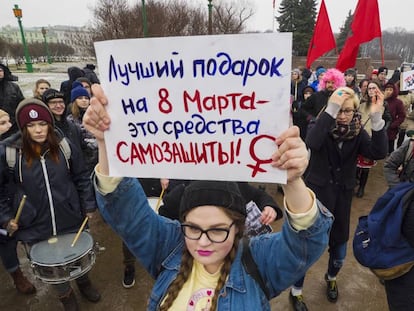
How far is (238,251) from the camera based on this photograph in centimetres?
134

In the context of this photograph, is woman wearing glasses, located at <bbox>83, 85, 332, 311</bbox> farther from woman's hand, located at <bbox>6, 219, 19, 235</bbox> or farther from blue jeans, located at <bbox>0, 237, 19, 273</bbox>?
blue jeans, located at <bbox>0, 237, 19, 273</bbox>

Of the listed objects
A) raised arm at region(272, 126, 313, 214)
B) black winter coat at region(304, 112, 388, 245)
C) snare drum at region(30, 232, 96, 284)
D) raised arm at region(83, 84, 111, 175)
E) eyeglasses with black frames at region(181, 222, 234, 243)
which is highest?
raised arm at region(83, 84, 111, 175)

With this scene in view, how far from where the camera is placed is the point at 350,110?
98.7 inches

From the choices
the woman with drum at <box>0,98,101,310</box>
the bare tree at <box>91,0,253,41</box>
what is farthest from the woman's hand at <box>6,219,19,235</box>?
the bare tree at <box>91,0,253,41</box>

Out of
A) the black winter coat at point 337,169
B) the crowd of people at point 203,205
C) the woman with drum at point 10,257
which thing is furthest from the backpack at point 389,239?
the woman with drum at point 10,257

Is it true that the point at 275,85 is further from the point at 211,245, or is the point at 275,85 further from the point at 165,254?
the point at 165,254

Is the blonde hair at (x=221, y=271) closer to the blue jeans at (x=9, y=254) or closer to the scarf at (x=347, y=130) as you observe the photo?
the scarf at (x=347, y=130)

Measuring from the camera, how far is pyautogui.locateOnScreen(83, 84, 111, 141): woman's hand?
116cm

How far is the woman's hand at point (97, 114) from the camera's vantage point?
45.8 inches

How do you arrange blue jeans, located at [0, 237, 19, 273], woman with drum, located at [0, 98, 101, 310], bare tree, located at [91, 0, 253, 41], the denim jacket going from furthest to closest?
bare tree, located at [91, 0, 253, 41]
blue jeans, located at [0, 237, 19, 273]
woman with drum, located at [0, 98, 101, 310]
the denim jacket

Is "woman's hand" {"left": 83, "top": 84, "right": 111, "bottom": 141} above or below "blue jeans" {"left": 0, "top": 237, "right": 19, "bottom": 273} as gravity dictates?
above

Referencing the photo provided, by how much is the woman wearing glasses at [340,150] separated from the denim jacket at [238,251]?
1383 mm

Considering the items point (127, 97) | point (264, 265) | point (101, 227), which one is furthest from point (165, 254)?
point (101, 227)

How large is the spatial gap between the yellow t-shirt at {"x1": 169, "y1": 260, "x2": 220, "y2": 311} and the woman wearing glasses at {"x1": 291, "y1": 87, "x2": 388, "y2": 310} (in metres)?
1.57
